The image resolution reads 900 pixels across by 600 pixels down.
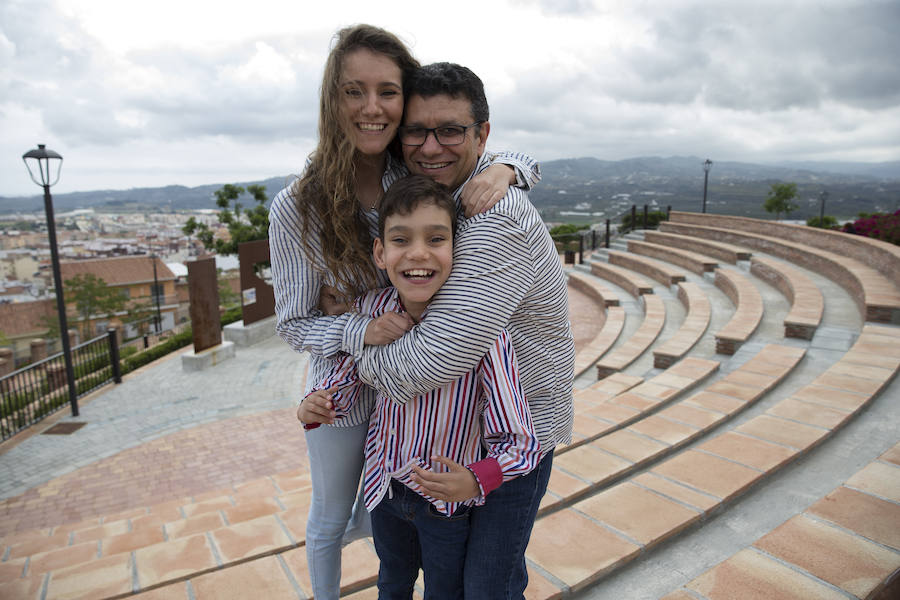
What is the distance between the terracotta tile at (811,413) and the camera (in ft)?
9.64

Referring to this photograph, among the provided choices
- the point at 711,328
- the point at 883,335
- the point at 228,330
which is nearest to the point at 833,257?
the point at 711,328

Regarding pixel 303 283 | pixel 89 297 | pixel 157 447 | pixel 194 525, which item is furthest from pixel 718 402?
pixel 89 297

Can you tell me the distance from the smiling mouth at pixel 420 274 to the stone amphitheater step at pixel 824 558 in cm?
150

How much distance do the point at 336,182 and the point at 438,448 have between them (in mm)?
759

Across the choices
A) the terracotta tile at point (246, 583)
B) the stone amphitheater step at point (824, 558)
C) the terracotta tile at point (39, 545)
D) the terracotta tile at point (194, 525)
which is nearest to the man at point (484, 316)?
the stone amphitheater step at point (824, 558)

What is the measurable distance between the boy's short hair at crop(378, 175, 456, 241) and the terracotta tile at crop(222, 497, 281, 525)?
→ 102 inches

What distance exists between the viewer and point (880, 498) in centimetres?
216

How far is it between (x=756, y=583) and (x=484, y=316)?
60.7 inches

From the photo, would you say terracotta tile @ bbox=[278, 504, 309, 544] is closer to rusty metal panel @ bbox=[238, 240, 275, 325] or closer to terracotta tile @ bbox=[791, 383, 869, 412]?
terracotta tile @ bbox=[791, 383, 869, 412]

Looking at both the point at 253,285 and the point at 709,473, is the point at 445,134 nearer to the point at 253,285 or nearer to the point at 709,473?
the point at 709,473

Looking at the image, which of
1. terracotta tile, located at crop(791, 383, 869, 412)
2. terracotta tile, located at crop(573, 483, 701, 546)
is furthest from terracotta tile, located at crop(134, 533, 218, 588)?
terracotta tile, located at crop(791, 383, 869, 412)

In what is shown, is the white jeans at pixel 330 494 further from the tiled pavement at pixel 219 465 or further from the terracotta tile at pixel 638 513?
the terracotta tile at pixel 638 513

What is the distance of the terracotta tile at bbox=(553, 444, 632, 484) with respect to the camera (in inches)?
102

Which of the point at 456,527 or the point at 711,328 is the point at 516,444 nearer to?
the point at 456,527
